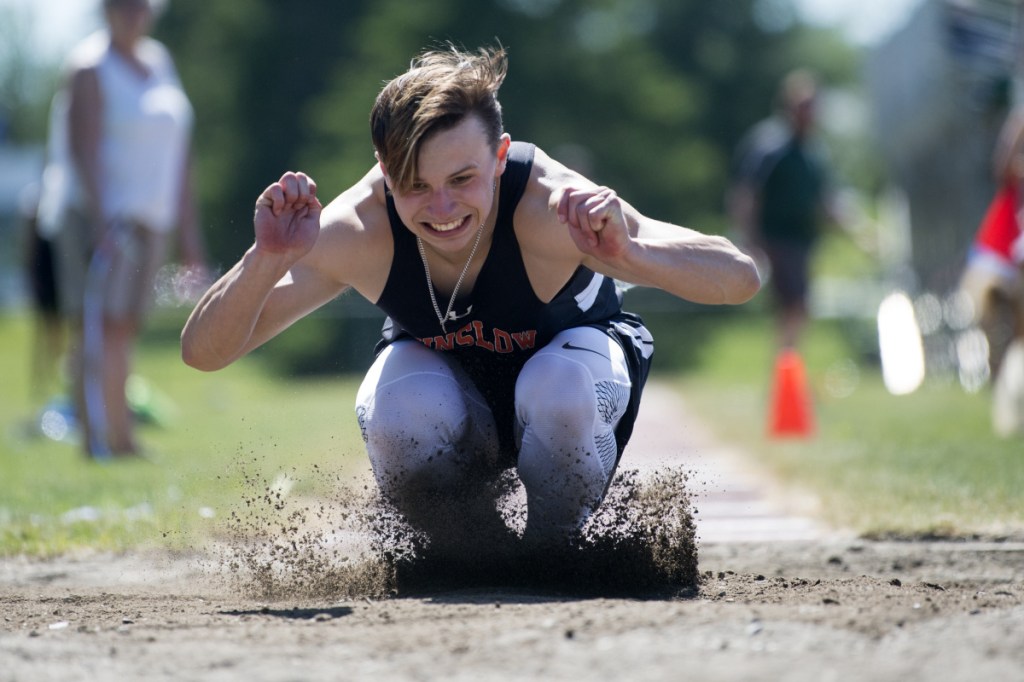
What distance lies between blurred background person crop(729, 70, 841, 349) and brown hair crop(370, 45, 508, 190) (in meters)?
7.62

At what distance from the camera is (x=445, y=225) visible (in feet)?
11.8

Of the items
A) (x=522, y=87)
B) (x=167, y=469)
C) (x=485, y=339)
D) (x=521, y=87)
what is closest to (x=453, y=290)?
(x=485, y=339)

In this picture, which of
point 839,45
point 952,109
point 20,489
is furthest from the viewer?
point 839,45

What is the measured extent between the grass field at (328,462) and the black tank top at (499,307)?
71 centimetres

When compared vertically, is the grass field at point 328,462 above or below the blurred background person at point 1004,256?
below

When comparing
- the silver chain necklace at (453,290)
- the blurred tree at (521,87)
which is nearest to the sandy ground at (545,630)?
the silver chain necklace at (453,290)

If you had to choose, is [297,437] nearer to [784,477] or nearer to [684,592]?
[784,477]

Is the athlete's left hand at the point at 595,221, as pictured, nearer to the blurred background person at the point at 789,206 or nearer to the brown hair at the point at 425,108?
the brown hair at the point at 425,108

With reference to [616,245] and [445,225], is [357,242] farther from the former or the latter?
[616,245]

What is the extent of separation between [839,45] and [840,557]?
44003mm

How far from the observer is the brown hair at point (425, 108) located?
3.45 metres

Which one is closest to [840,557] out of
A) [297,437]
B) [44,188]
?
[297,437]

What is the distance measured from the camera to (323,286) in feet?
12.7

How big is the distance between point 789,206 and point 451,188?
7942mm
